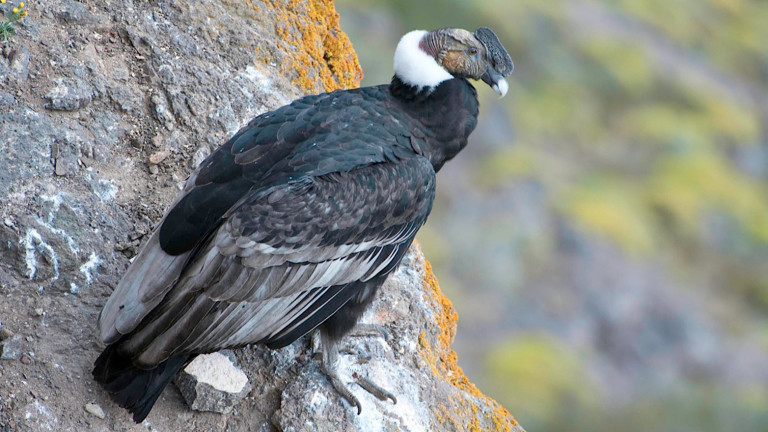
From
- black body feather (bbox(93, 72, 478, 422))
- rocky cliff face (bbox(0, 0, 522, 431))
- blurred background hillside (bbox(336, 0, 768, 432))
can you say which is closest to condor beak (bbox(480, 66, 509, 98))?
black body feather (bbox(93, 72, 478, 422))

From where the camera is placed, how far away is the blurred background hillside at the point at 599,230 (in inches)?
502

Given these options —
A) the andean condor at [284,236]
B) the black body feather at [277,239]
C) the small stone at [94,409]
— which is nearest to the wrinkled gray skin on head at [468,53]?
the andean condor at [284,236]

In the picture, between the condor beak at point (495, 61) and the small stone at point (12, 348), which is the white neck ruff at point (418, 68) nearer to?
the condor beak at point (495, 61)

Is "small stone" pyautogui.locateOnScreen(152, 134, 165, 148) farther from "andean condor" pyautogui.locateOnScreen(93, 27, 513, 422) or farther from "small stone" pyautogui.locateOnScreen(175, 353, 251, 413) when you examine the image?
"small stone" pyautogui.locateOnScreen(175, 353, 251, 413)

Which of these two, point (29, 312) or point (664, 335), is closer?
point (29, 312)

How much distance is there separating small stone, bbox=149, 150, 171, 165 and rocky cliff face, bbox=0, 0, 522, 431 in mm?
12

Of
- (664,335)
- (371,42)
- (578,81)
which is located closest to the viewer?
(664,335)

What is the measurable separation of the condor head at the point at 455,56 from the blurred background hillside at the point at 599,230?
24.1 ft

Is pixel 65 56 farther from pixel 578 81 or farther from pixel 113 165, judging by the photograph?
pixel 578 81

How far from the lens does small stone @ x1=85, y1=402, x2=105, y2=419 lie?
4.36 metres

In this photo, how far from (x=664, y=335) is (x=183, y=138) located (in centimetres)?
1012

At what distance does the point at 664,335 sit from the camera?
13727 mm

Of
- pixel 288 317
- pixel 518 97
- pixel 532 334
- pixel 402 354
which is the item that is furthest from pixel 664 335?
pixel 288 317

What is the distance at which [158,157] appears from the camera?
5.43 metres
